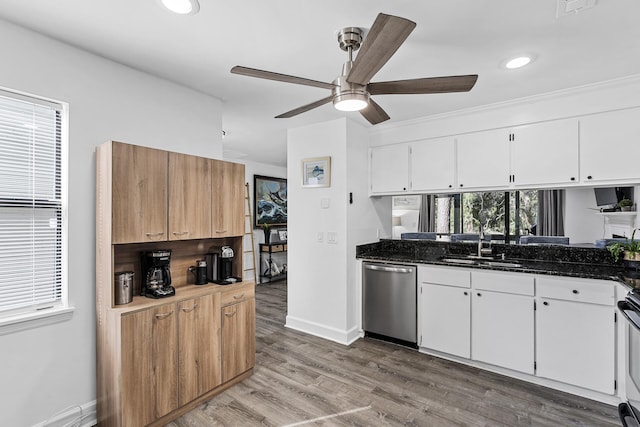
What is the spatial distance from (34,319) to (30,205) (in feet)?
2.29

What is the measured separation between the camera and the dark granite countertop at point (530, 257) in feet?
8.10

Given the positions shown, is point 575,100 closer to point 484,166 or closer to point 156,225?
point 484,166

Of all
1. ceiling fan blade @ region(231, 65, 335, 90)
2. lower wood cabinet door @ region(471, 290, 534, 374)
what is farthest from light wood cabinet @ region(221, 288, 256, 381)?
lower wood cabinet door @ region(471, 290, 534, 374)

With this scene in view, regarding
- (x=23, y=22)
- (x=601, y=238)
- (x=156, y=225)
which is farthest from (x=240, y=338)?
(x=601, y=238)

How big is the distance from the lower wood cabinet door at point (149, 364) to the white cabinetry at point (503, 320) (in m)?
2.59

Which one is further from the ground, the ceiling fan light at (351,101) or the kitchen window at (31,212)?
the ceiling fan light at (351,101)

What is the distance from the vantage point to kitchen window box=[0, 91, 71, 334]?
182 cm

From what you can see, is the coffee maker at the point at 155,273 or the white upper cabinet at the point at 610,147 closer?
the coffee maker at the point at 155,273

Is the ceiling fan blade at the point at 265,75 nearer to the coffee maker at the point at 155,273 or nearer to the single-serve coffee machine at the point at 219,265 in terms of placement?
the coffee maker at the point at 155,273

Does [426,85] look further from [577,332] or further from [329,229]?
Result: [577,332]

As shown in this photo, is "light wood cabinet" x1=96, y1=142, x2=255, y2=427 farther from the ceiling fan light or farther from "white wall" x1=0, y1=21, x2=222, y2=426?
the ceiling fan light

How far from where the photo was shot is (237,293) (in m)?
2.60

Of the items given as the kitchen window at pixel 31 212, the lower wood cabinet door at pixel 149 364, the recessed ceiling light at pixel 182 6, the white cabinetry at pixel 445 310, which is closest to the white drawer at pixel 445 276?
the white cabinetry at pixel 445 310

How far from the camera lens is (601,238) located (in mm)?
2955
